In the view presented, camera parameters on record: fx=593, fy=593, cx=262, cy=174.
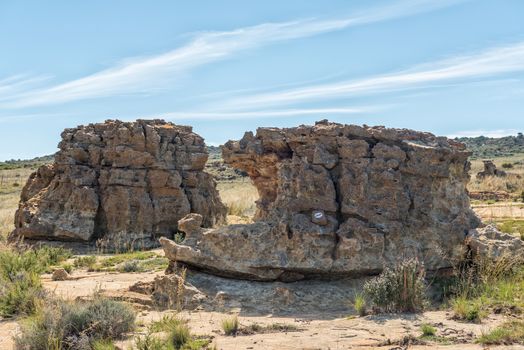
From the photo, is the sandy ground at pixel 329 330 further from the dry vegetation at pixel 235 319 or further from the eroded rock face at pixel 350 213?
the eroded rock face at pixel 350 213

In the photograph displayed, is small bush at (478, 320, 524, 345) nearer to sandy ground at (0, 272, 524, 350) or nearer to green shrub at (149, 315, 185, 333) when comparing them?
→ sandy ground at (0, 272, 524, 350)

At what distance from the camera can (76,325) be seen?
8.02m

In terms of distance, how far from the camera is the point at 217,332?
322 inches

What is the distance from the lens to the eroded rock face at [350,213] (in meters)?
10.6

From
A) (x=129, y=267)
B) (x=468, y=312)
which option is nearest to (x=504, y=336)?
(x=468, y=312)

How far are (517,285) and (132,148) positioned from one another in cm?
1267

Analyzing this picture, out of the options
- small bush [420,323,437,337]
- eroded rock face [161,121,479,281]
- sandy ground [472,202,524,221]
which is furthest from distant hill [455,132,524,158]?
small bush [420,323,437,337]

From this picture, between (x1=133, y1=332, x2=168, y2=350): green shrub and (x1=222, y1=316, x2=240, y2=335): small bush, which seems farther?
(x1=222, y1=316, x2=240, y2=335): small bush

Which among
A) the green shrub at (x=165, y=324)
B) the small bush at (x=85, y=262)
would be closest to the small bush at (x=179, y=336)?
the green shrub at (x=165, y=324)

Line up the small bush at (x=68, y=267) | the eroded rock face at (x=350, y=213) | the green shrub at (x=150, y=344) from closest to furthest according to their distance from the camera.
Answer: the green shrub at (x=150, y=344)
the eroded rock face at (x=350, y=213)
the small bush at (x=68, y=267)

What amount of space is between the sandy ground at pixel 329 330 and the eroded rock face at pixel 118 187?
8.82 metres

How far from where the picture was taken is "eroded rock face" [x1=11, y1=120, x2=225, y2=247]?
1797 centimetres

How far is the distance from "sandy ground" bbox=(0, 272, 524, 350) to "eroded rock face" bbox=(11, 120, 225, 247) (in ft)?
28.9

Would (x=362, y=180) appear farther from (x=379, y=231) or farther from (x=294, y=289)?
(x=294, y=289)
